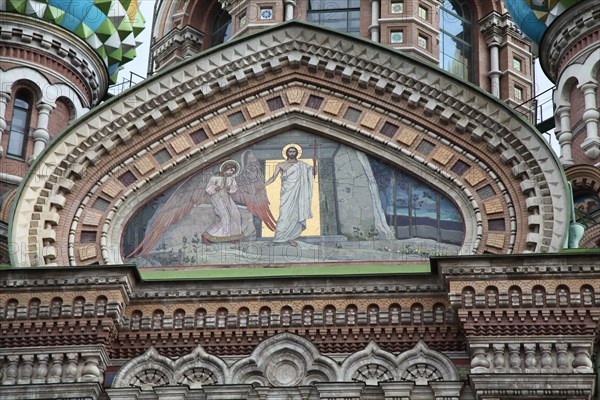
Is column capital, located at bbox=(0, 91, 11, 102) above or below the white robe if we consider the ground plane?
above

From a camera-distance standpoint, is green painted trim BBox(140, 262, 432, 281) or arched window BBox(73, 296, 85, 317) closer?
arched window BBox(73, 296, 85, 317)

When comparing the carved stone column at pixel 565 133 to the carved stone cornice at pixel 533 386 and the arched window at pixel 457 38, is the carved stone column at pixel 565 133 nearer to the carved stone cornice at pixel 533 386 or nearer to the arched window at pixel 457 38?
the arched window at pixel 457 38

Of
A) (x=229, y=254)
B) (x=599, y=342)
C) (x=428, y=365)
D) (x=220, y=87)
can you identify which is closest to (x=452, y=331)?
(x=428, y=365)

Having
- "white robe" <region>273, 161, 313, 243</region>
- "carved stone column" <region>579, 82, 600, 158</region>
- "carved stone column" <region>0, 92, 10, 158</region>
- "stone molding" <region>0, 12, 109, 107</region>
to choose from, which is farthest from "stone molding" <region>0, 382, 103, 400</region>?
"carved stone column" <region>579, 82, 600, 158</region>

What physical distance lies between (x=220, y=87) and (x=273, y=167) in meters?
1.02

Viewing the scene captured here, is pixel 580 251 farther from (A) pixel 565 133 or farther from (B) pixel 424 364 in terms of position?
(A) pixel 565 133

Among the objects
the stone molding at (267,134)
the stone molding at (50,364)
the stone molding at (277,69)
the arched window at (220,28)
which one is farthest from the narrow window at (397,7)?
the stone molding at (50,364)

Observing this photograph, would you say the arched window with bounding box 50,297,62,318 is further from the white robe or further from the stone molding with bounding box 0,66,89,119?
the stone molding with bounding box 0,66,89,119

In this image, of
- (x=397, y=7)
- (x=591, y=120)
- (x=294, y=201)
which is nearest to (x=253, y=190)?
(x=294, y=201)

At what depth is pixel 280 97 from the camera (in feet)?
54.6

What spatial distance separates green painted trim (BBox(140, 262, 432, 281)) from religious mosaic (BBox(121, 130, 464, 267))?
10 centimetres

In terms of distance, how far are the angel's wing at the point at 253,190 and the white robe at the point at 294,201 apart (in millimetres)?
120

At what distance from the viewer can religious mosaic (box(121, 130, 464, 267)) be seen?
15617 mm

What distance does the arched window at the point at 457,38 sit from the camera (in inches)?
836
